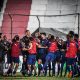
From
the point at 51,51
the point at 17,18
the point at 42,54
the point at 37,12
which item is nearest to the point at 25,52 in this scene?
the point at 42,54

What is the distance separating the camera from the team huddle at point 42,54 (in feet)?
55.4

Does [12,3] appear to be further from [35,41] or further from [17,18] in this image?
[35,41]

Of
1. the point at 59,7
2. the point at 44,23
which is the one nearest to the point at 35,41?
the point at 44,23

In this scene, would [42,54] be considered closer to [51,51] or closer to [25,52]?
[51,51]

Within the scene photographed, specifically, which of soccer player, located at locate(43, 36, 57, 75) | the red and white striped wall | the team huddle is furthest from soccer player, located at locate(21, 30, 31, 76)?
the red and white striped wall

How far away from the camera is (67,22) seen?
1005 inches

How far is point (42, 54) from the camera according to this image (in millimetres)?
→ 17703

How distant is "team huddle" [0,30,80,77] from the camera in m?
16.9

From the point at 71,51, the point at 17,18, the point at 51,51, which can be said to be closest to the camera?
the point at 71,51

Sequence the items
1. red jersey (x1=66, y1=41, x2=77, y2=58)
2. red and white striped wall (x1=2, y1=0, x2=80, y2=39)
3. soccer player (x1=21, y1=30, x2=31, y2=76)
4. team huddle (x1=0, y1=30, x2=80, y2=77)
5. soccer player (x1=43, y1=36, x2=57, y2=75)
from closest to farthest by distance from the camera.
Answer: red jersey (x1=66, y1=41, x2=77, y2=58)
team huddle (x1=0, y1=30, x2=80, y2=77)
soccer player (x1=43, y1=36, x2=57, y2=75)
soccer player (x1=21, y1=30, x2=31, y2=76)
red and white striped wall (x1=2, y1=0, x2=80, y2=39)

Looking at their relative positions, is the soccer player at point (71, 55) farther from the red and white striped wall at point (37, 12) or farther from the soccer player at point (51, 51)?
the red and white striped wall at point (37, 12)

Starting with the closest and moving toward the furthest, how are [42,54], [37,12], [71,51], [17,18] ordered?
1. [71,51]
2. [42,54]
3. [17,18]
4. [37,12]

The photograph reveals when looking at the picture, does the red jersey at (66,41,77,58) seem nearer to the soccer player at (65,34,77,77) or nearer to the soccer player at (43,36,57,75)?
the soccer player at (65,34,77,77)

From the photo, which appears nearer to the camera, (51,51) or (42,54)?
(51,51)
